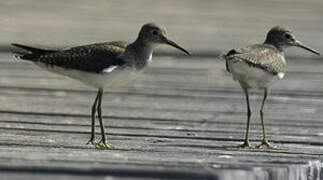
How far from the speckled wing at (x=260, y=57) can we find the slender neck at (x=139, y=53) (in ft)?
2.27

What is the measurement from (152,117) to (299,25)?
11.1m

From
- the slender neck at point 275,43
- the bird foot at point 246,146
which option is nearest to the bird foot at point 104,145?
the bird foot at point 246,146

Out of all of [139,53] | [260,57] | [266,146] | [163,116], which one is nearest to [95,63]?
[139,53]

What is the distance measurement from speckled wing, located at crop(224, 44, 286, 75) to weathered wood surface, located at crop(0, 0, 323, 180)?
2.01 ft

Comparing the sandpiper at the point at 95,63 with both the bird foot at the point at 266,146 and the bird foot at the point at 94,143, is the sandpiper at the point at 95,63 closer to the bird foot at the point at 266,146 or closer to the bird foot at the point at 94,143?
the bird foot at the point at 94,143

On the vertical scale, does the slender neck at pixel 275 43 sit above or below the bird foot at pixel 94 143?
above

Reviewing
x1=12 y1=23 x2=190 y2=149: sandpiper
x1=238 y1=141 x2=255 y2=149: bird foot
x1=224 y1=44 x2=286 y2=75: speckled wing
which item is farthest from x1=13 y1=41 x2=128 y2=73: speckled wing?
x1=238 y1=141 x2=255 y2=149: bird foot

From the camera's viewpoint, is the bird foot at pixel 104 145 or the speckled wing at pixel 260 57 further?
the speckled wing at pixel 260 57

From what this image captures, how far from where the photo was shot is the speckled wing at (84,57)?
9.15 m

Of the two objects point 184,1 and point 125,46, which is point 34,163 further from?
point 184,1

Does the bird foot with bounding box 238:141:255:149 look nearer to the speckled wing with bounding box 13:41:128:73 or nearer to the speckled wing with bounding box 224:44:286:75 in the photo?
the speckled wing with bounding box 224:44:286:75

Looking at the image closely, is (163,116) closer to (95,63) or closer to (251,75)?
(251,75)

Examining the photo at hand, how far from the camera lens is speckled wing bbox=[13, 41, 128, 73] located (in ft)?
30.0

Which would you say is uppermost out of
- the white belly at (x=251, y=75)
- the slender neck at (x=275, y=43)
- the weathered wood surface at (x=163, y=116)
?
the slender neck at (x=275, y=43)
